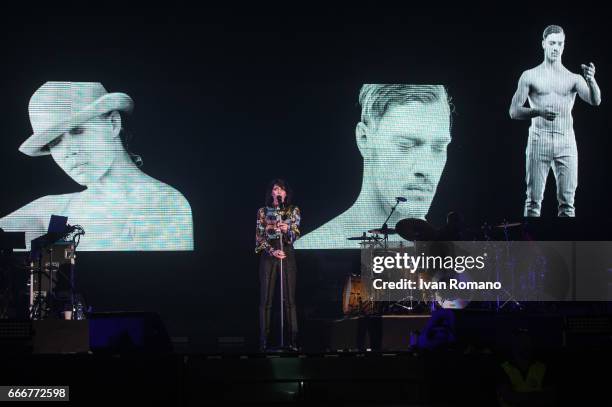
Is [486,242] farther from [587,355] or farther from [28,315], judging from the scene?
[28,315]

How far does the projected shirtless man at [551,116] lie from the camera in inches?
396

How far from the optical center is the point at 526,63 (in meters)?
10.1

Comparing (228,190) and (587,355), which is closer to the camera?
(587,355)

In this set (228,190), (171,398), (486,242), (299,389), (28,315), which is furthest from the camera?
(228,190)

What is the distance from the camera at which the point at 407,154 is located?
9914 mm

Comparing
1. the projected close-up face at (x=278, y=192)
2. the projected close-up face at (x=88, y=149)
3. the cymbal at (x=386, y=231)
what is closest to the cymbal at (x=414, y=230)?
the cymbal at (x=386, y=231)

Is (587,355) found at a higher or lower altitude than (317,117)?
lower

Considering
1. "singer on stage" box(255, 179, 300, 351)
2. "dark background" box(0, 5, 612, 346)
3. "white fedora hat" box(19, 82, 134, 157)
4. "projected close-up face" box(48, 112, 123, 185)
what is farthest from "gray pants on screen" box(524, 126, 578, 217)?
"white fedora hat" box(19, 82, 134, 157)

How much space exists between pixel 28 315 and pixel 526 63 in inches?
251

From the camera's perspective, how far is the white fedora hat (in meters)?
9.52

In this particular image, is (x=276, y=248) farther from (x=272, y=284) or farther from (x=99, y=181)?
(x=99, y=181)

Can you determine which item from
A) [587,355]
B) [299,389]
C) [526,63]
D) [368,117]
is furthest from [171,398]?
[526,63]

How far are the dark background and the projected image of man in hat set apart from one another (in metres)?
0.12

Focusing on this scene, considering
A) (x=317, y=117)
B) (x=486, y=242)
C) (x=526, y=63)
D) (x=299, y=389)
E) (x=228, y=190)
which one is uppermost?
(x=526, y=63)
